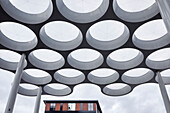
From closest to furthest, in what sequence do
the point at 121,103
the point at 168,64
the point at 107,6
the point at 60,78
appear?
1. the point at 107,6
2. the point at 168,64
3. the point at 60,78
4. the point at 121,103

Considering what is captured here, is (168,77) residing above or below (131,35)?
below

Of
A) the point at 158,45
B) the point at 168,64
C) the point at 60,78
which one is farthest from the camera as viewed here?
the point at 60,78

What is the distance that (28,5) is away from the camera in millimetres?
14008

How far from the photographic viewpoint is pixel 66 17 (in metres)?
13.9

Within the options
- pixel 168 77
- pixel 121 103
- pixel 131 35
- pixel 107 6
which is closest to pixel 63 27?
pixel 107 6

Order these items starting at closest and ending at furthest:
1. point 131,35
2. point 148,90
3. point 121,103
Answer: point 131,35, point 148,90, point 121,103

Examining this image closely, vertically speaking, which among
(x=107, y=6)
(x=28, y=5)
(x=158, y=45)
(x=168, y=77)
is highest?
(x=28, y=5)

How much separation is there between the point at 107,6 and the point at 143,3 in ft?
11.1

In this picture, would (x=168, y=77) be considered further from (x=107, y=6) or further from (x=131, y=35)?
(x=107, y=6)

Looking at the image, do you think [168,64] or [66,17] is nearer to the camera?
[66,17]

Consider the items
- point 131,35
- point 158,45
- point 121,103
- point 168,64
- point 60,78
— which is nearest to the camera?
point 131,35

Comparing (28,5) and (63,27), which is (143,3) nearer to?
(63,27)

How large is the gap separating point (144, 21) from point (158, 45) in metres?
4.44

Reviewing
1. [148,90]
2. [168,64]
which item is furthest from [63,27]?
[148,90]
